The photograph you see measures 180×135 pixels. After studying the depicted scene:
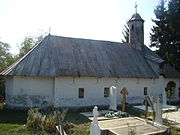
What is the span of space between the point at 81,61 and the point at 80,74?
1.58 metres

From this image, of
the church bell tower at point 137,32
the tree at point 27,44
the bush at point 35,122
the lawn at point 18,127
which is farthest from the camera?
the tree at point 27,44

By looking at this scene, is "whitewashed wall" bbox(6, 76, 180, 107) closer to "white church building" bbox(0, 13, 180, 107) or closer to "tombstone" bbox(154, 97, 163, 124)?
"white church building" bbox(0, 13, 180, 107)

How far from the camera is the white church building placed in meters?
13.1

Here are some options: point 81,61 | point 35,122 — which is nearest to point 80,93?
point 81,61

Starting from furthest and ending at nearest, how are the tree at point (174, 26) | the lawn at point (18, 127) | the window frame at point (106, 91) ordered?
the tree at point (174, 26)
the window frame at point (106, 91)
the lawn at point (18, 127)

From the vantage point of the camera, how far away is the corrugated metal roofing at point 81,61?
13.1m

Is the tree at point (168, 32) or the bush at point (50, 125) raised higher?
the tree at point (168, 32)

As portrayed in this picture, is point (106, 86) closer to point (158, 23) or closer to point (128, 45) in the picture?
point (128, 45)

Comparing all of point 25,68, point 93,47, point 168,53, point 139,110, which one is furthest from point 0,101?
point 168,53

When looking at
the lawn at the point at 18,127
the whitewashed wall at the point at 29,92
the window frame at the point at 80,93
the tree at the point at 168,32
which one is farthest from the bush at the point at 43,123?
the tree at the point at 168,32

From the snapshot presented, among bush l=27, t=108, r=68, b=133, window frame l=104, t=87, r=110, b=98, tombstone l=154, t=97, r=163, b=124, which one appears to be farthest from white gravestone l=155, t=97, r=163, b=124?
window frame l=104, t=87, r=110, b=98

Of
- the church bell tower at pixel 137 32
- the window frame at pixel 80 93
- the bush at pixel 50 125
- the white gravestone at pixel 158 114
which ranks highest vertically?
the church bell tower at pixel 137 32

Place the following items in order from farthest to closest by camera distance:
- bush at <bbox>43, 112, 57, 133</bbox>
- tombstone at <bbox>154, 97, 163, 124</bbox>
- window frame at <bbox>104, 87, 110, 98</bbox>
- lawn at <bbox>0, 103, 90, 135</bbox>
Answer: window frame at <bbox>104, 87, 110, 98</bbox>
tombstone at <bbox>154, 97, 163, 124</bbox>
bush at <bbox>43, 112, 57, 133</bbox>
lawn at <bbox>0, 103, 90, 135</bbox>

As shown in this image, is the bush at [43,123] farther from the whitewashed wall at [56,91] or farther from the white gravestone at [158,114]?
the white gravestone at [158,114]
